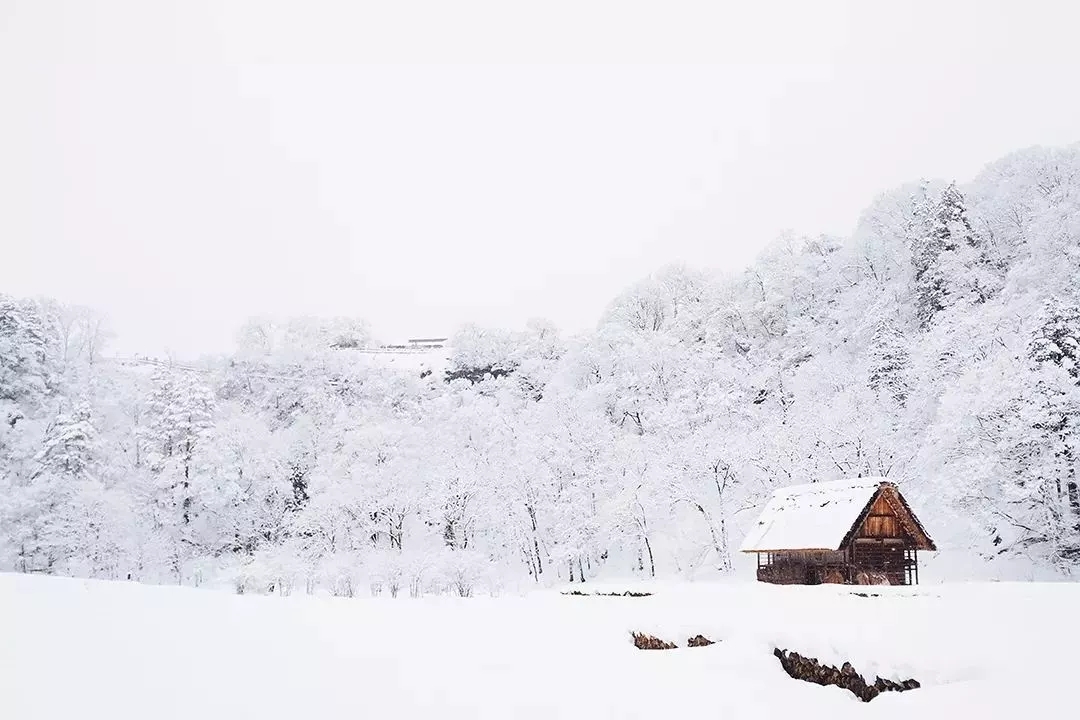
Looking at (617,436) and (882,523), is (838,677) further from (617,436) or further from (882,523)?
(617,436)

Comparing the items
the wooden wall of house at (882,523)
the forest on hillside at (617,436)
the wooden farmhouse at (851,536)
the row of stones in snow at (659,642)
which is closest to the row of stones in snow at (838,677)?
the row of stones in snow at (659,642)

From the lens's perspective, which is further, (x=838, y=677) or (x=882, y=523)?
(x=882, y=523)

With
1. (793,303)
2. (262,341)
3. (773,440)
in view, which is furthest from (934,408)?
(262,341)

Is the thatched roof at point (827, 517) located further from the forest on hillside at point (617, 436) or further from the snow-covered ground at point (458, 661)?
the snow-covered ground at point (458, 661)

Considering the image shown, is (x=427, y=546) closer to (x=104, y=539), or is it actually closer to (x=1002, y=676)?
(x=104, y=539)

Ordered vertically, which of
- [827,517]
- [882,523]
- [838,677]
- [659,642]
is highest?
[827,517]

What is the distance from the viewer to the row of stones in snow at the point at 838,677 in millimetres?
10844

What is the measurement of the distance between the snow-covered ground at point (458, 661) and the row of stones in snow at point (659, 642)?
166mm

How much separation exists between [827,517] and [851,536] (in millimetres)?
1416

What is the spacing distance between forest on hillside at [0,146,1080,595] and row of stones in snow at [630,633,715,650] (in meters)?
16.3

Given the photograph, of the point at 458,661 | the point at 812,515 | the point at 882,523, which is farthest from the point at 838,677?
the point at 882,523

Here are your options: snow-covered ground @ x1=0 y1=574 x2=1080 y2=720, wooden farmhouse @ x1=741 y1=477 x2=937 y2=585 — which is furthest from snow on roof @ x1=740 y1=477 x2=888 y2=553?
snow-covered ground @ x1=0 y1=574 x2=1080 y2=720

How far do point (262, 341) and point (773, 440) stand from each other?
174ft

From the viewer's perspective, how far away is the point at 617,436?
50156 millimetres
